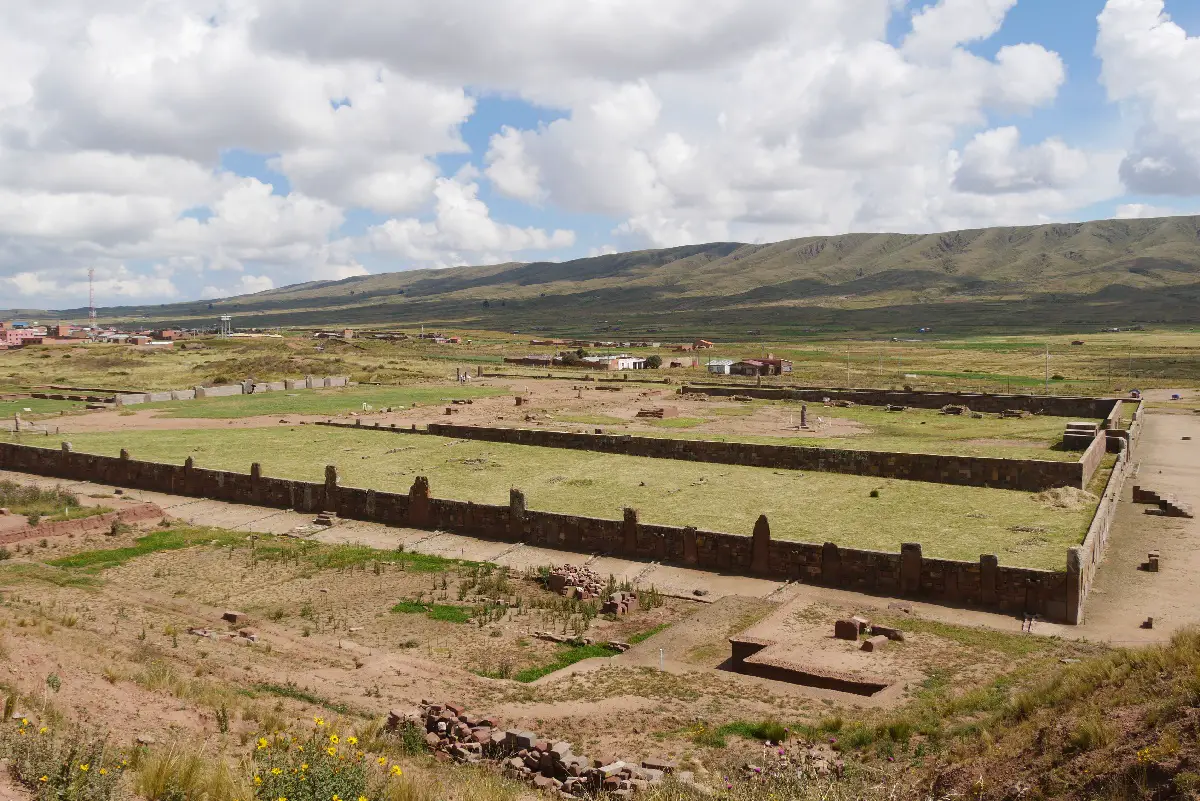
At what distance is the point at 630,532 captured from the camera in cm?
2659

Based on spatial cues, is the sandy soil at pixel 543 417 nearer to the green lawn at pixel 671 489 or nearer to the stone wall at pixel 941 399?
the stone wall at pixel 941 399

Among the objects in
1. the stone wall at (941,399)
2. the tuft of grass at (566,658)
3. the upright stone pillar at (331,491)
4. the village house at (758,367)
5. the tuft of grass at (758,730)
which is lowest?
the tuft of grass at (566,658)

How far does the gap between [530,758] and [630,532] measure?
13911mm

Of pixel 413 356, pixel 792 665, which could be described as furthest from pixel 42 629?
pixel 413 356

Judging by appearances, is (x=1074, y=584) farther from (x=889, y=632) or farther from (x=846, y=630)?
(x=846, y=630)

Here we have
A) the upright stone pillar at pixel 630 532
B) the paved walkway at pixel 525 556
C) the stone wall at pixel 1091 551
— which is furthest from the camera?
the upright stone pillar at pixel 630 532

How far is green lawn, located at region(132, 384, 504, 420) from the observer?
65.1 meters

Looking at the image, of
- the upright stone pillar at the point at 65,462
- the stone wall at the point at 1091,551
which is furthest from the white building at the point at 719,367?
the upright stone pillar at the point at 65,462

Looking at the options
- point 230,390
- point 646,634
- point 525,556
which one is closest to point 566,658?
point 646,634

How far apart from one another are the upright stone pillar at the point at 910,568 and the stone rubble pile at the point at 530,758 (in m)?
11.3

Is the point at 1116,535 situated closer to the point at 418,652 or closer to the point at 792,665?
the point at 792,665

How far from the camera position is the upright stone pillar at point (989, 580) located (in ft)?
70.6

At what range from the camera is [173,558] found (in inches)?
1046

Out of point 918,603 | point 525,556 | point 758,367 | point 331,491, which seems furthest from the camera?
point 758,367
